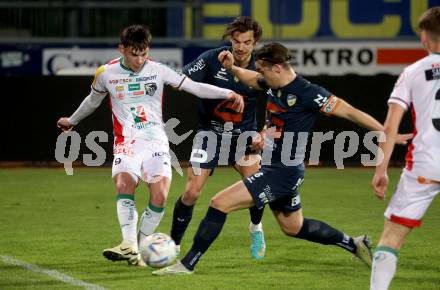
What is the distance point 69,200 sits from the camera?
13.0 m

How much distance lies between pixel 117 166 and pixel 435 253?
3004mm

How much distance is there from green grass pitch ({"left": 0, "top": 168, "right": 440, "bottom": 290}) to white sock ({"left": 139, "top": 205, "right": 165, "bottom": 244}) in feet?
1.09

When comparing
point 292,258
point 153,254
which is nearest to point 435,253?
point 292,258

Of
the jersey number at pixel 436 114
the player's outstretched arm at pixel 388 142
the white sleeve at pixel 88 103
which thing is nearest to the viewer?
the player's outstretched arm at pixel 388 142

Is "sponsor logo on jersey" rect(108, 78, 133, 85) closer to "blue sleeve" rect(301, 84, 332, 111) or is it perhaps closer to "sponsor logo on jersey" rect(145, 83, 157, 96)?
"sponsor logo on jersey" rect(145, 83, 157, 96)

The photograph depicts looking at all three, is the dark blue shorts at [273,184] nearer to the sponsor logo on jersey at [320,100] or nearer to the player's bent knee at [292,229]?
the player's bent knee at [292,229]

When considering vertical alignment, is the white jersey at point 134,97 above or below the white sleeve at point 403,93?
below

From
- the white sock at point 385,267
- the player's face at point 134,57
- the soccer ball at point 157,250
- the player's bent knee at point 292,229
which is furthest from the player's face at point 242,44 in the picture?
the white sock at point 385,267

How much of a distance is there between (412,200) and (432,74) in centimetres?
77

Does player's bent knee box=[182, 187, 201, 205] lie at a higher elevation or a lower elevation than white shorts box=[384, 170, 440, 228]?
lower

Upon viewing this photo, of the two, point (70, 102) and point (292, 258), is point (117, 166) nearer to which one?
point (292, 258)

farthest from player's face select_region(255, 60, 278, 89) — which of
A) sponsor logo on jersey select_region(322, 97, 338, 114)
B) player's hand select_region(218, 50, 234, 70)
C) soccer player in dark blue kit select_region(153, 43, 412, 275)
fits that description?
player's hand select_region(218, 50, 234, 70)

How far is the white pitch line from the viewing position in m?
7.43

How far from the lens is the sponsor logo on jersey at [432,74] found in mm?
5984
